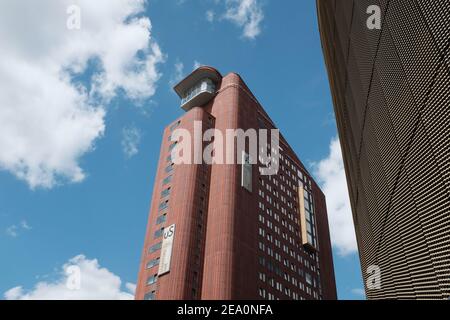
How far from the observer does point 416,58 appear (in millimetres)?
11336

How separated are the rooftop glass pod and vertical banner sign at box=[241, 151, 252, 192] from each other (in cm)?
2033

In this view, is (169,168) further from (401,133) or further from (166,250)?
(401,133)

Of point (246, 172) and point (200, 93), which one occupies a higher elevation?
point (200, 93)

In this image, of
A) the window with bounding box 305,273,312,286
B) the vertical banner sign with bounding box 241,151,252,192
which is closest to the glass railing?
the vertical banner sign with bounding box 241,151,252,192

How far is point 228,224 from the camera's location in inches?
2702

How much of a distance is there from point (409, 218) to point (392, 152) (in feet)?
8.19

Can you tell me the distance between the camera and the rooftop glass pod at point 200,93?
301 feet

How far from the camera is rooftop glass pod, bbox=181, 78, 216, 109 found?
9169 centimetres

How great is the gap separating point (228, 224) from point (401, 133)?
57.5m

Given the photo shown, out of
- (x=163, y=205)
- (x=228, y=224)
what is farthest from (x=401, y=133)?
(x=163, y=205)

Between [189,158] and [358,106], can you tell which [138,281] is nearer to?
[189,158]

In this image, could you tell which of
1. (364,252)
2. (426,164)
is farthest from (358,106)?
(364,252)

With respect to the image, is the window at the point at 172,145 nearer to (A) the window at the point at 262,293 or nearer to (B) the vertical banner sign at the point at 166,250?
(B) the vertical banner sign at the point at 166,250

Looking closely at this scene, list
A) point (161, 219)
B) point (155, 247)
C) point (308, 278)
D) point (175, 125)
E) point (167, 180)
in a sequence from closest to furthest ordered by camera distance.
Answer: point (155, 247)
point (161, 219)
point (167, 180)
point (308, 278)
point (175, 125)
